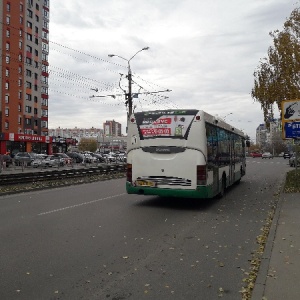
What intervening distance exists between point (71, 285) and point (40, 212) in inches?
224

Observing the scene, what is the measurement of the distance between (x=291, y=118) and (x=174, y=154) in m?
7.05

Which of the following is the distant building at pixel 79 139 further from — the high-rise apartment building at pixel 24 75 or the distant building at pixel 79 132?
the high-rise apartment building at pixel 24 75

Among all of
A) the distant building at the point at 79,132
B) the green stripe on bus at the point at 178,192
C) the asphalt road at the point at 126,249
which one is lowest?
the asphalt road at the point at 126,249

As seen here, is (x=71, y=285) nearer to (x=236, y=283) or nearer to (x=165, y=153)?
(x=236, y=283)

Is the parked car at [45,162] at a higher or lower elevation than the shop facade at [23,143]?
lower

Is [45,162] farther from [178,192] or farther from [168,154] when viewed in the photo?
[178,192]

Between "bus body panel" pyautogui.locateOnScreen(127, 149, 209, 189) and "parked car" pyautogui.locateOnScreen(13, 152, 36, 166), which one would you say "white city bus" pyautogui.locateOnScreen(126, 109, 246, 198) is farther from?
"parked car" pyautogui.locateOnScreen(13, 152, 36, 166)

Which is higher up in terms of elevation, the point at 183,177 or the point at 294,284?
the point at 183,177

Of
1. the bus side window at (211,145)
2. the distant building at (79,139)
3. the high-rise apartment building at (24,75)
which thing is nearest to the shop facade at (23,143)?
the high-rise apartment building at (24,75)

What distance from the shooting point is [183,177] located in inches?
423

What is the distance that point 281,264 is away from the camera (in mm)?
5430

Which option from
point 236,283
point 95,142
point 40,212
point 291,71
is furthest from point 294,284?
point 95,142

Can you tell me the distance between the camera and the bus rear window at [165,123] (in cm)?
1088

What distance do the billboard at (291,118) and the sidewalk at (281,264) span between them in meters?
7.15
